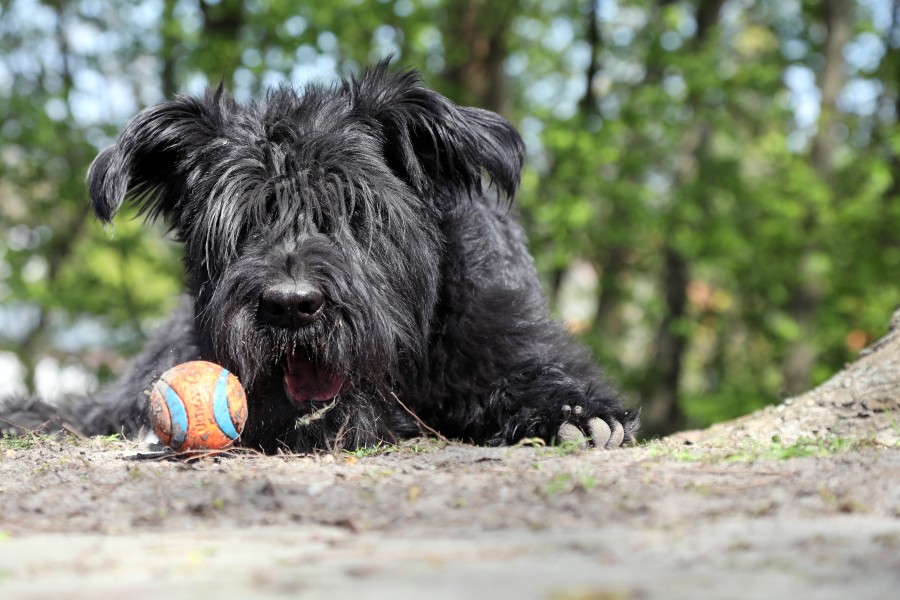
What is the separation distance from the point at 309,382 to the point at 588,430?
3.80 ft

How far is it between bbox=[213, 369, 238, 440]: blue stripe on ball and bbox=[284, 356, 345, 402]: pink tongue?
33 cm

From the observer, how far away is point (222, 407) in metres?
3.65

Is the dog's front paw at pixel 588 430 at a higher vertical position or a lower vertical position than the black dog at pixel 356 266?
lower

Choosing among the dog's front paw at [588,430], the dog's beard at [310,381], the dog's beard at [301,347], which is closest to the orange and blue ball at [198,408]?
the dog's beard at [301,347]

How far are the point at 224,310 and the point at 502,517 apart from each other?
73.6 inches

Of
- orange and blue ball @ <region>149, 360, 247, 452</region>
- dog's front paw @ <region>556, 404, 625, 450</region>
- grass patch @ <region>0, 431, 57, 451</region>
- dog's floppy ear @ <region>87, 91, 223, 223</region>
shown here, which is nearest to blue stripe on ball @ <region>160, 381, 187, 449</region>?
orange and blue ball @ <region>149, 360, 247, 452</region>

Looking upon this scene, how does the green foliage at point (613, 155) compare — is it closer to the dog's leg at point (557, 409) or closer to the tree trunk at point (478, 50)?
the tree trunk at point (478, 50)

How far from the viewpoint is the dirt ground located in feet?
5.85

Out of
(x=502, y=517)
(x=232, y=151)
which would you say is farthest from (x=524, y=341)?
(x=502, y=517)

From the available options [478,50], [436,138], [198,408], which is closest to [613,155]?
[478,50]

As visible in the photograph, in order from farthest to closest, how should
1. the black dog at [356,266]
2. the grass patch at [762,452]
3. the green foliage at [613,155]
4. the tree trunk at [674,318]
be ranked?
the tree trunk at [674,318] → the green foliage at [613,155] → the black dog at [356,266] → the grass patch at [762,452]

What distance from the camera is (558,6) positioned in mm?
17578

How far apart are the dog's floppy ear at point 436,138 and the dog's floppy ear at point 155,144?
2.37 ft

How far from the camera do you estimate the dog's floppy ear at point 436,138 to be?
4457 mm
